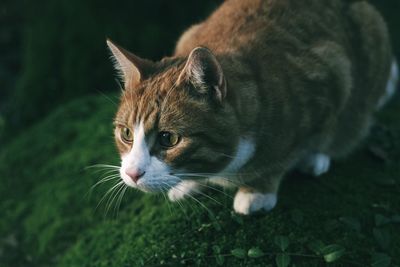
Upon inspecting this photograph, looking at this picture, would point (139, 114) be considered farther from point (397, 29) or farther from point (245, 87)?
point (397, 29)

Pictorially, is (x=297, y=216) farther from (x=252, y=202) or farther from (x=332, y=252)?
(x=332, y=252)

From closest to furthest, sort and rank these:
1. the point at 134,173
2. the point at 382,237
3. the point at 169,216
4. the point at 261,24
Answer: the point at 134,173 < the point at 382,237 < the point at 169,216 < the point at 261,24

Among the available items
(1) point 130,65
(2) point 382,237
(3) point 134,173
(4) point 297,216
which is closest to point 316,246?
(4) point 297,216

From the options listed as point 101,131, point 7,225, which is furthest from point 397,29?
point 7,225

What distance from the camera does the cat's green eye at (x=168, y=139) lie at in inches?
103

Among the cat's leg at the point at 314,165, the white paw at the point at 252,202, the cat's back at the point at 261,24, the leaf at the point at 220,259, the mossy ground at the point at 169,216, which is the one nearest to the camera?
the leaf at the point at 220,259

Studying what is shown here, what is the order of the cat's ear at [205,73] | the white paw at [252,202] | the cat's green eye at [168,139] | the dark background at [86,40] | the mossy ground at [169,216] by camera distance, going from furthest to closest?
the dark background at [86,40]
the white paw at [252,202]
the mossy ground at [169,216]
the cat's green eye at [168,139]
the cat's ear at [205,73]

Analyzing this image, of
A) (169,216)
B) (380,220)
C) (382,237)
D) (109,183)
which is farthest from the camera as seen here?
(109,183)

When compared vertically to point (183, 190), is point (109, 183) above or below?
below

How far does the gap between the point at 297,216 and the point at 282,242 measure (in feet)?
0.85

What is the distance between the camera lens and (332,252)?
8.55 ft

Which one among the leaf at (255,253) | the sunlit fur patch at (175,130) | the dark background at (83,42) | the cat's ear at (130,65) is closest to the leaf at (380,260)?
the leaf at (255,253)

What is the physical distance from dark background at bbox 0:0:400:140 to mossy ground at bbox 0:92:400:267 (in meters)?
0.90

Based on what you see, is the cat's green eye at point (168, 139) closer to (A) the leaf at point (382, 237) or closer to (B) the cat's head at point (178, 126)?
(B) the cat's head at point (178, 126)
